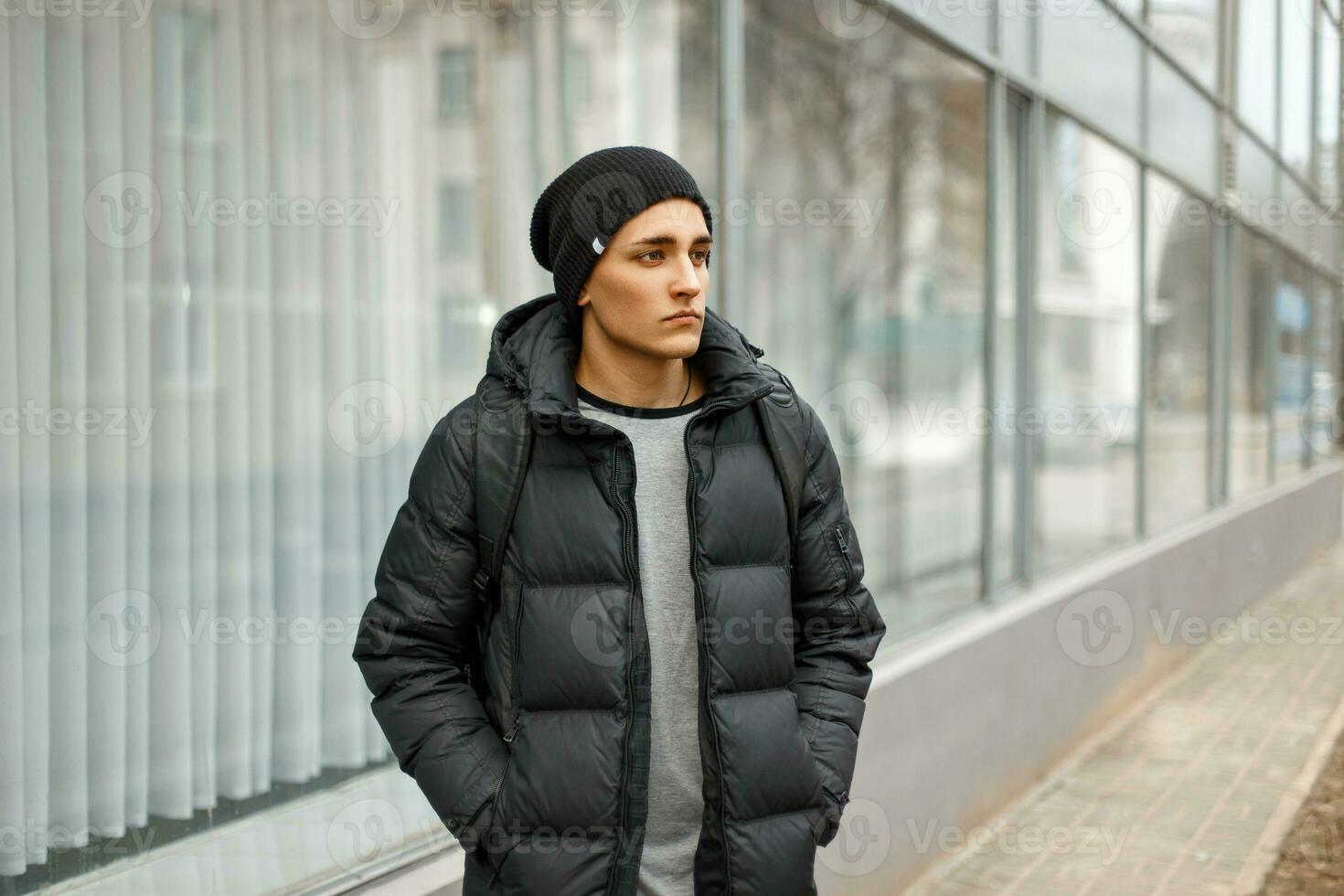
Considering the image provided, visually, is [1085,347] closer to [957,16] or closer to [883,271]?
[883,271]

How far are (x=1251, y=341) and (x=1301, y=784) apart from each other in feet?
27.0

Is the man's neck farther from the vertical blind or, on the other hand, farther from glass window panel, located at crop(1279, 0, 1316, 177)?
glass window panel, located at crop(1279, 0, 1316, 177)

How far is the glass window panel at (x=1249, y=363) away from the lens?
41.1 ft

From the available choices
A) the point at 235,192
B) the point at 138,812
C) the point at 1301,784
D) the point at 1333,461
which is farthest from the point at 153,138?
the point at 1333,461

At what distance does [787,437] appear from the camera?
2.42m

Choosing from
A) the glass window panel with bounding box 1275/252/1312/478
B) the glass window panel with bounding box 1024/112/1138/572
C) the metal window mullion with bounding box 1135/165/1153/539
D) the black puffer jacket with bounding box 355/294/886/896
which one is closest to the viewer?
the black puffer jacket with bounding box 355/294/886/896

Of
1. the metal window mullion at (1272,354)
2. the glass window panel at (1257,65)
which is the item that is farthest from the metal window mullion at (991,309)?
the metal window mullion at (1272,354)

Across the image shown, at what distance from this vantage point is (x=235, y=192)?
3221 millimetres

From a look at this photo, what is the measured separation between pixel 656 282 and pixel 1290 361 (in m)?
15.4

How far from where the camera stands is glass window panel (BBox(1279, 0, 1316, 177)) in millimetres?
14844

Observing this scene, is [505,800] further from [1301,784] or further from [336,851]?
[1301,784]

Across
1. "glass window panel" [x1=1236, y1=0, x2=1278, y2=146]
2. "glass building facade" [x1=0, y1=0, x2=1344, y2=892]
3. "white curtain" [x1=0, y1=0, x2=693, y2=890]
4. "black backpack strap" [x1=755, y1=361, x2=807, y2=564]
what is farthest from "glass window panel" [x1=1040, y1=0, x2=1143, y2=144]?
"black backpack strap" [x1=755, y1=361, x2=807, y2=564]

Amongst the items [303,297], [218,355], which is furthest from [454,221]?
[218,355]

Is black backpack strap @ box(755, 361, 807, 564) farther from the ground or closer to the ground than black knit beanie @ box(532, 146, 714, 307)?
closer to the ground
